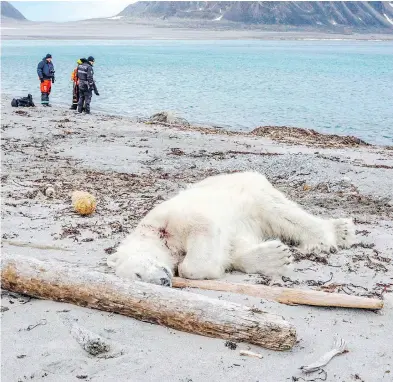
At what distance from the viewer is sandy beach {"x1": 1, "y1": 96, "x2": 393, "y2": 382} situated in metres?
3.56

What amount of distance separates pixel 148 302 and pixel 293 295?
45.4 inches

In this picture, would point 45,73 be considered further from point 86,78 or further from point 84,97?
point 86,78

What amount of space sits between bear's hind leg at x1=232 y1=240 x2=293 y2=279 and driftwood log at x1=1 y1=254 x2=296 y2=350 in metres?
1.47

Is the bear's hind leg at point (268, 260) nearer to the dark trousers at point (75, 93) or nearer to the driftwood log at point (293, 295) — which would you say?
the driftwood log at point (293, 295)

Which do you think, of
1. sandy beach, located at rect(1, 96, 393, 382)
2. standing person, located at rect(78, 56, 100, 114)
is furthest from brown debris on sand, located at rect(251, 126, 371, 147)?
standing person, located at rect(78, 56, 100, 114)

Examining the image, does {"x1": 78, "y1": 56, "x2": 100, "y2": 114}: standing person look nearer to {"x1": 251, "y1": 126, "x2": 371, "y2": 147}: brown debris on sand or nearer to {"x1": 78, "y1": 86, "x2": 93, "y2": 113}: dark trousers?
{"x1": 78, "y1": 86, "x2": 93, "y2": 113}: dark trousers

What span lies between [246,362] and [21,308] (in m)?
1.74

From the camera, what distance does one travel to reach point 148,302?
4.04 meters

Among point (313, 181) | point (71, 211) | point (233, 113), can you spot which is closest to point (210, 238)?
point (71, 211)

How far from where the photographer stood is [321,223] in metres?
6.24

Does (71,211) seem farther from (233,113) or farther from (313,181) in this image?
(233,113)

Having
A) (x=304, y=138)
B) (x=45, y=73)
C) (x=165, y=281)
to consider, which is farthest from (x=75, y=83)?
(x=165, y=281)

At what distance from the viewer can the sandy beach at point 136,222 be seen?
356 cm

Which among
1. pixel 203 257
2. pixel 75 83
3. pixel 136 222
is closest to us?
pixel 203 257
